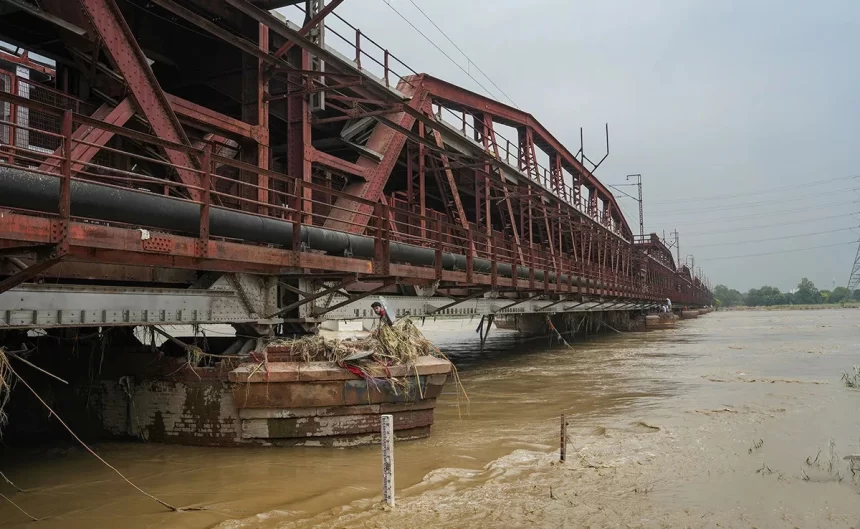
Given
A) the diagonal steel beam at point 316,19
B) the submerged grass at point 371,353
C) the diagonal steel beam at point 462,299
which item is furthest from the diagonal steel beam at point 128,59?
the diagonal steel beam at point 462,299

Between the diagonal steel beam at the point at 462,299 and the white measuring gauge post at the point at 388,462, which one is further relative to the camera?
the diagonal steel beam at the point at 462,299

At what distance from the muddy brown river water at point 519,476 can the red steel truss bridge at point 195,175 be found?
1.92m

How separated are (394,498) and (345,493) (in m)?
0.62

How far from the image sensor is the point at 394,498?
5887 mm

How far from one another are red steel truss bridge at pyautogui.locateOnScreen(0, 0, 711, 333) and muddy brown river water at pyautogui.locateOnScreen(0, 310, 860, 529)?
Result: 1.92 m

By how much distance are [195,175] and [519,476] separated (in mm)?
6460

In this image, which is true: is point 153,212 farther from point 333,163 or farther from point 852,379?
point 852,379

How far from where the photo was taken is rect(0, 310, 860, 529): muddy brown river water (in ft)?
18.1

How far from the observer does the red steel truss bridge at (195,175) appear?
588 centimetres

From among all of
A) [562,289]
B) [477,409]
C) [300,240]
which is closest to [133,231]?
[300,240]

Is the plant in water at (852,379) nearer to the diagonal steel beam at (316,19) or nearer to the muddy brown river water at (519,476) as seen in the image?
the muddy brown river water at (519,476)

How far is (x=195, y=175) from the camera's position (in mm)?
9234

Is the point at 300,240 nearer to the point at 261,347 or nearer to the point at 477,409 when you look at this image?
the point at 261,347

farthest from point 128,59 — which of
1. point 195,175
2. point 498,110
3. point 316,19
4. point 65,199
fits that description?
point 498,110
